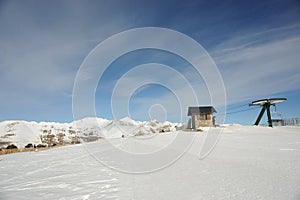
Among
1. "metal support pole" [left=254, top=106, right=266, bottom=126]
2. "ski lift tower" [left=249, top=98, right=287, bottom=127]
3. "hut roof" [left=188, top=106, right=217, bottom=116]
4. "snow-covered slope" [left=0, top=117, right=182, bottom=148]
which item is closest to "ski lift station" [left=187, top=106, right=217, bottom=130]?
"hut roof" [left=188, top=106, right=217, bottom=116]

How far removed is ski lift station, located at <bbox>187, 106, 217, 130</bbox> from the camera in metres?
28.8

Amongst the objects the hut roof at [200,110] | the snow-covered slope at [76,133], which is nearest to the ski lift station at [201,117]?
the hut roof at [200,110]

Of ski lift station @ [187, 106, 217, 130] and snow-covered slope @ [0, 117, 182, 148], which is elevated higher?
ski lift station @ [187, 106, 217, 130]

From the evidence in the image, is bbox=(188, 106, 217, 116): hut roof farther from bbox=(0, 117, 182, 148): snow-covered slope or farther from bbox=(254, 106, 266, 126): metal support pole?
bbox=(254, 106, 266, 126): metal support pole

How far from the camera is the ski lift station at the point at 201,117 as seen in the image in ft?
94.3

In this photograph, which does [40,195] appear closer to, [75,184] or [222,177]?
[75,184]

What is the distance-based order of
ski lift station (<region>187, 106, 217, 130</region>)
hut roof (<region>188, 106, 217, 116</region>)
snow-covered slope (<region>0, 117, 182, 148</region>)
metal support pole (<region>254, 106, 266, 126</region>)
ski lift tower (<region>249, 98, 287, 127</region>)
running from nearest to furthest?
ski lift tower (<region>249, 98, 287, 127</region>) < metal support pole (<region>254, 106, 266, 126</region>) < ski lift station (<region>187, 106, 217, 130</region>) < hut roof (<region>188, 106, 217, 116</region>) < snow-covered slope (<region>0, 117, 182, 148</region>)

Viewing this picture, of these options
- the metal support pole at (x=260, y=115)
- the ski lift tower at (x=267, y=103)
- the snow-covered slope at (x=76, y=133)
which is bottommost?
the snow-covered slope at (x=76, y=133)

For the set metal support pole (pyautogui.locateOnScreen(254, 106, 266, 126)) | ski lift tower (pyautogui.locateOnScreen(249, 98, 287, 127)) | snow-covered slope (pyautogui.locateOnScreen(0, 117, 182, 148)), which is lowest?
snow-covered slope (pyautogui.locateOnScreen(0, 117, 182, 148))

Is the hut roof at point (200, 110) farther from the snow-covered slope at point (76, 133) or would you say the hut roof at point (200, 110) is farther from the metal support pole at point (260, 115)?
the metal support pole at point (260, 115)

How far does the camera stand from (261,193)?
272cm

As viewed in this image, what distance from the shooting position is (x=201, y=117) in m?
29.8

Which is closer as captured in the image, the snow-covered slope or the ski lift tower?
the ski lift tower

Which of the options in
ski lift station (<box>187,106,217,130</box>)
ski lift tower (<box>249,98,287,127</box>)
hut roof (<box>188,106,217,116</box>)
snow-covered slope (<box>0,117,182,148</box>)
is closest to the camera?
ski lift tower (<box>249,98,287,127</box>)
